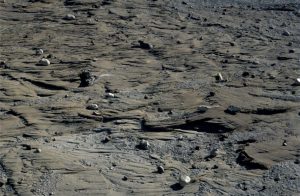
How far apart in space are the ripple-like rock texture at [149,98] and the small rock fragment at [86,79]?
0.09ft

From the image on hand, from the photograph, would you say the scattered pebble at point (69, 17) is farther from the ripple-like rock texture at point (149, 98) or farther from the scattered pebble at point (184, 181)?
the scattered pebble at point (184, 181)

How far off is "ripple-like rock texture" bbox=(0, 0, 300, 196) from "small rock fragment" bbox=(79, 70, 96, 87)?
0.09ft

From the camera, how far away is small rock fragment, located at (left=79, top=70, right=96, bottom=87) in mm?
7684

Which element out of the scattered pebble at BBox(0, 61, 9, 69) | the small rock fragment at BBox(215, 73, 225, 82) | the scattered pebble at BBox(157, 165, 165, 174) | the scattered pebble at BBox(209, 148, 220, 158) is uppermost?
the small rock fragment at BBox(215, 73, 225, 82)

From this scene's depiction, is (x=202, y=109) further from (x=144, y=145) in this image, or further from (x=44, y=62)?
(x=44, y=62)

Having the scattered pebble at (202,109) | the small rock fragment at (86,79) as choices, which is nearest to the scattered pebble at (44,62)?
the small rock fragment at (86,79)

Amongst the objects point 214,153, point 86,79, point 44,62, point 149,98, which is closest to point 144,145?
point 214,153

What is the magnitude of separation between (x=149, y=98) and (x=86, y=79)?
Result: 2.90 ft

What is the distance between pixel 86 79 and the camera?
7.72 metres

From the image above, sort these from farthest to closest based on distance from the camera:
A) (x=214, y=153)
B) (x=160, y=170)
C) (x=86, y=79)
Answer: (x=86, y=79) < (x=214, y=153) < (x=160, y=170)

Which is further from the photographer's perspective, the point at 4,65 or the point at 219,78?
the point at 4,65

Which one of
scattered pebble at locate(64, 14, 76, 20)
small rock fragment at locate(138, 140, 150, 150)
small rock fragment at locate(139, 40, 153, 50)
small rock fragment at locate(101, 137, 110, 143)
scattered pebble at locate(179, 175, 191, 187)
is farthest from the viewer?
scattered pebble at locate(64, 14, 76, 20)

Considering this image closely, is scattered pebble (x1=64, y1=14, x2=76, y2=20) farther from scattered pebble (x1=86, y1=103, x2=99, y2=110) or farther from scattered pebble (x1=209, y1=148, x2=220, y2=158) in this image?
scattered pebble (x1=209, y1=148, x2=220, y2=158)

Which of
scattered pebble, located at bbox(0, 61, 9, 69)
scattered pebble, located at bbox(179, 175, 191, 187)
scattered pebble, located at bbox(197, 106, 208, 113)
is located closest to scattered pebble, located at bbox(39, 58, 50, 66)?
scattered pebble, located at bbox(0, 61, 9, 69)
